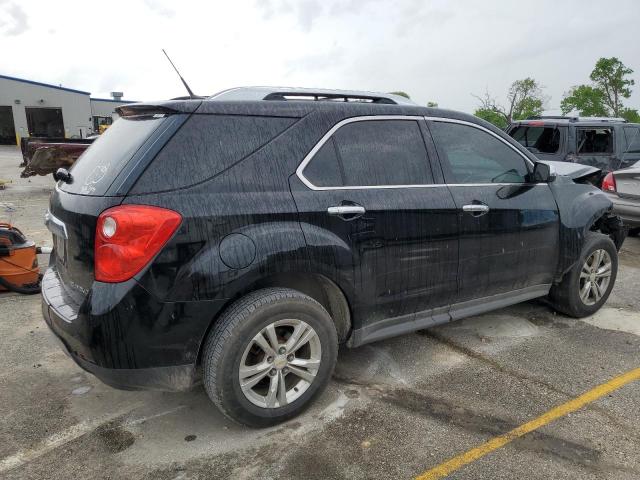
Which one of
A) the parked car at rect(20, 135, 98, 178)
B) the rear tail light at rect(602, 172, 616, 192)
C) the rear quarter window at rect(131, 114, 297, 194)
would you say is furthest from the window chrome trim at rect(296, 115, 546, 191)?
the parked car at rect(20, 135, 98, 178)

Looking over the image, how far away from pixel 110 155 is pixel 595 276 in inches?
159

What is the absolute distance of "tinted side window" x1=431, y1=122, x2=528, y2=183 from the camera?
11.3ft

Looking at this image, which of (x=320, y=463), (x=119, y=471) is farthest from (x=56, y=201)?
(x=320, y=463)

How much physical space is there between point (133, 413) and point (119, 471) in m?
0.54

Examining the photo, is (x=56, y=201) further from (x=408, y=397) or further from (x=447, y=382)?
(x=447, y=382)

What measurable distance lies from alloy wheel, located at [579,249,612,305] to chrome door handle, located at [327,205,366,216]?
248 cm

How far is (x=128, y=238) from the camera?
7.72 ft

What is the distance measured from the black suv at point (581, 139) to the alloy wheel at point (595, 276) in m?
4.04

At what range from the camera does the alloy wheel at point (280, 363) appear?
266cm

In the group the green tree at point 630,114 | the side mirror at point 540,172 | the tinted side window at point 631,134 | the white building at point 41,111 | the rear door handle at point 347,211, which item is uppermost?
the white building at point 41,111

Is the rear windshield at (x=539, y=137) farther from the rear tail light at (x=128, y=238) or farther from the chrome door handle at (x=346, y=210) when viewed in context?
the rear tail light at (x=128, y=238)

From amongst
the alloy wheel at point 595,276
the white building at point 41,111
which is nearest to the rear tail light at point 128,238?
the alloy wheel at point 595,276

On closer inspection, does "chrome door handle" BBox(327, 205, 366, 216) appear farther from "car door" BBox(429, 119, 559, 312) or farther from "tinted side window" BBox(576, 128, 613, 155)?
"tinted side window" BBox(576, 128, 613, 155)

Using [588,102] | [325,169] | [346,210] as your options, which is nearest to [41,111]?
[588,102]
